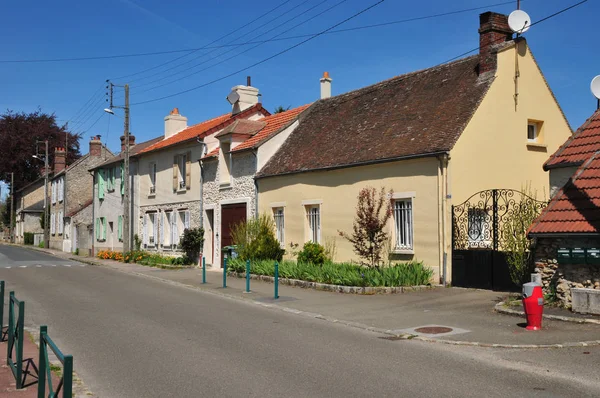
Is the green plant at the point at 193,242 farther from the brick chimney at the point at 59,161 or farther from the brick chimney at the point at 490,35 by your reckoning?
the brick chimney at the point at 59,161

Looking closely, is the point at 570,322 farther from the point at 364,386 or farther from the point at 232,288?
the point at 232,288

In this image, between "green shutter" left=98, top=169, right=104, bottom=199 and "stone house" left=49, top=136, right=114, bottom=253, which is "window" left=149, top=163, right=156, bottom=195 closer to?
"green shutter" left=98, top=169, right=104, bottom=199

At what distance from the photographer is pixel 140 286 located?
18.8 m

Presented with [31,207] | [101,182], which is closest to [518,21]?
[101,182]

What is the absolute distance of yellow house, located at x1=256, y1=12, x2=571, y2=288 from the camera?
52.9ft

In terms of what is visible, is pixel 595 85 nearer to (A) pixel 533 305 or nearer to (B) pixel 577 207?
(B) pixel 577 207

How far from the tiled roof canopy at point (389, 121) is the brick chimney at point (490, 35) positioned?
1.58 feet

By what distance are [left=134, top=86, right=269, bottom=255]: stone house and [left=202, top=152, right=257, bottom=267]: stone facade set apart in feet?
2.16

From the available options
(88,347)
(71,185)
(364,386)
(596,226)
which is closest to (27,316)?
(88,347)

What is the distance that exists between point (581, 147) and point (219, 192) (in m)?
15.5

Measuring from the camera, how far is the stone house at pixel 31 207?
61.7 m

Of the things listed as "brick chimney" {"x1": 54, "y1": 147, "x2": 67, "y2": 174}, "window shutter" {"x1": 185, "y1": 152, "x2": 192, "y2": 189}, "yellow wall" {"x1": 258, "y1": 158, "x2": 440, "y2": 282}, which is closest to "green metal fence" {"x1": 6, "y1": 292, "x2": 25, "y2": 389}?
"yellow wall" {"x1": 258, "y1": 158, "x2": 440, "y2": 282}

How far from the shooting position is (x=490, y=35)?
58.3ft

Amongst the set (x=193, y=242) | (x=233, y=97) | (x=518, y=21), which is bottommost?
(x=193, y=242)
